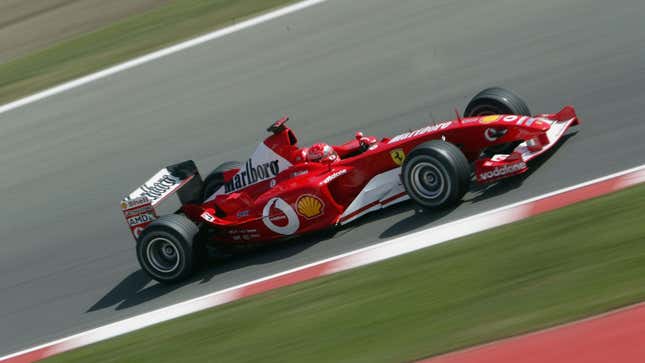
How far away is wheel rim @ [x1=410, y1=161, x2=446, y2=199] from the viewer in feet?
28.4

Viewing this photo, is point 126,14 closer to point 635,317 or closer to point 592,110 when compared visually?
point 592,110

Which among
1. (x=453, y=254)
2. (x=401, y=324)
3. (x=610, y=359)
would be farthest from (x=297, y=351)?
(x=610, y=359)

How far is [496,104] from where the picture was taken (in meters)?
9.52

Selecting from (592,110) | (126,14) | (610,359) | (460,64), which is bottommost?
(610,359)

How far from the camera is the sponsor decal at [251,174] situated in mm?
9836

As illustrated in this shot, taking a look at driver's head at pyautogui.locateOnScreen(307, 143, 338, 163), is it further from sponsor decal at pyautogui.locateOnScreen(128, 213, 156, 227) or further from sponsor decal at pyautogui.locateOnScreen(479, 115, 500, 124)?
sponsor decal at pyautogui.locateOnScreen(128, 213, 156, 227)

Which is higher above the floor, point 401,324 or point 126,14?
point 126,14

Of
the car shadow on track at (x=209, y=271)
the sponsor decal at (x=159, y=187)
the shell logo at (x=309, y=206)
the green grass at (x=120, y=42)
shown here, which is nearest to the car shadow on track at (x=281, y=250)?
the car shadow on track at (x=209, y=271)

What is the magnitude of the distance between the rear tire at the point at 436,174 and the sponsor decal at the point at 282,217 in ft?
4.12

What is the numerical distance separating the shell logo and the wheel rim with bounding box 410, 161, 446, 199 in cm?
101

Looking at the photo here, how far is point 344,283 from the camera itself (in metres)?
8.02

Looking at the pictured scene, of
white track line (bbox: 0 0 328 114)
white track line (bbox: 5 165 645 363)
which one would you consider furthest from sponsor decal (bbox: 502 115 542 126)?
white track line (bbox: 0 0 328 114)

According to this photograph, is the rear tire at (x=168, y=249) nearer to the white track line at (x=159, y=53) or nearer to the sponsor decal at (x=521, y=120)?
the sponsor decal at (x=521, y=120)

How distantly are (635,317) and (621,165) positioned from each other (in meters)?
3.12
